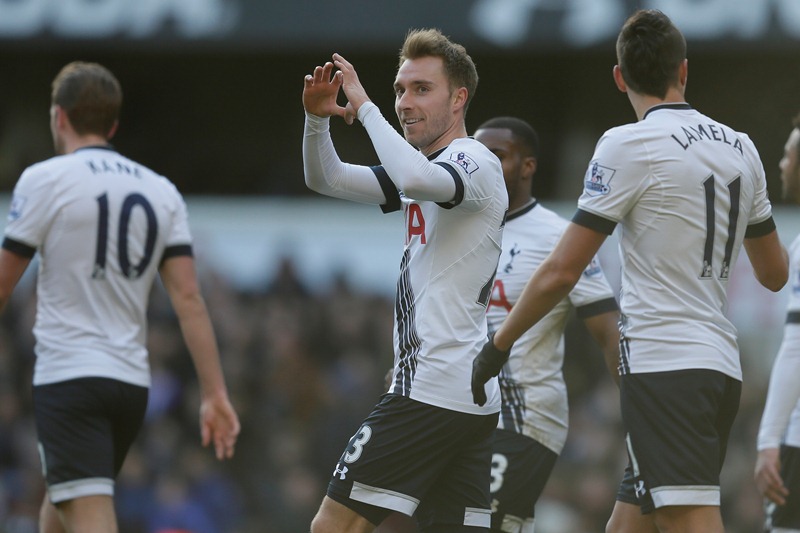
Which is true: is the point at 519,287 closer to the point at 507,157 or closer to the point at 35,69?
the point at 507,157

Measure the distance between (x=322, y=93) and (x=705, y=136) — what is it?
150 cm

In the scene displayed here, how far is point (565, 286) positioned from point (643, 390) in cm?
48

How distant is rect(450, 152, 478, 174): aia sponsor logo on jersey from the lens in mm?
4730

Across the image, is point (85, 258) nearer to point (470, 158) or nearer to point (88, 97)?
point (88, 97)

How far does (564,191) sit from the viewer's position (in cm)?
1412

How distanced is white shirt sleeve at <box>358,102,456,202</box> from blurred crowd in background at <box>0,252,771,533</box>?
6.39m

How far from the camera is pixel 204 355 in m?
5.93

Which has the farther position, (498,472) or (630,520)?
(498,472)

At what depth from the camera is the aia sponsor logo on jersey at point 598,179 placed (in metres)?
4.55

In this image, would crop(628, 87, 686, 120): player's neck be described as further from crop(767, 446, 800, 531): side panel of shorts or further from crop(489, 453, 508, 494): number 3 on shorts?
crop(767, 446, 800, 531): side panel of shorts

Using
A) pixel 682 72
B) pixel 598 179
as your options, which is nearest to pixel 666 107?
pixel 682 72

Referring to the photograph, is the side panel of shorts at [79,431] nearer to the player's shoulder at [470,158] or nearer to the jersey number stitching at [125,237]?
the jersey number stitching at [125,237]

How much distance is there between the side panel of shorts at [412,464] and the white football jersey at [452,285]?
2.7 inches

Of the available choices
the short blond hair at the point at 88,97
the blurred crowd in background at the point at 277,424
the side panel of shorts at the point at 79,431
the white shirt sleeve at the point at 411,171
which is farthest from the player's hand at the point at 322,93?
the blurred crowd in background at the point at 277,424
